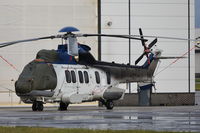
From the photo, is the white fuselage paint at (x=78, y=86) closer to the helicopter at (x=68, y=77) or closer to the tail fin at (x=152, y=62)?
the helicopter at (x=68, y=77)

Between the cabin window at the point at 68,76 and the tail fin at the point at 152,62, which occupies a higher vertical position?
the tail fin at the point at 152,62

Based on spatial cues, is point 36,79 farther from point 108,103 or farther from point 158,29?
point 158,29

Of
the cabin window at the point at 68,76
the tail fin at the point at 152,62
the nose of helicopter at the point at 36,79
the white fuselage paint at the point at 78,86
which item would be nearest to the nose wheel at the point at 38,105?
the white fuselage paint at the point at 78,86

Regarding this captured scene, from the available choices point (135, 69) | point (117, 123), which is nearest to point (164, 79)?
point (135, 69)

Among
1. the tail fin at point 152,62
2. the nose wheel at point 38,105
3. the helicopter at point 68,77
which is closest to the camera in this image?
the helicopter at point 68,77

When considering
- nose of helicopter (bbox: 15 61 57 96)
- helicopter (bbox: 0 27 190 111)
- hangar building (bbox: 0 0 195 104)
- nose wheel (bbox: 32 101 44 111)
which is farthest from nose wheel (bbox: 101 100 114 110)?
hangar building (bbox: 0 0 195 104)

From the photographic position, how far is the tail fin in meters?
37.1

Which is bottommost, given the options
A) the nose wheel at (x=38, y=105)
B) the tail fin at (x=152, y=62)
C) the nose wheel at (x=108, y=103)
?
the nose wheel at (x=108, y=103)

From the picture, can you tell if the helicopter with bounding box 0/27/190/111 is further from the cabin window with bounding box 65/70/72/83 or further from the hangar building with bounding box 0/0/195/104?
the hangar building with bounding box 0/0/195/104

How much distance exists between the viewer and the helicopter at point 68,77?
29766mm

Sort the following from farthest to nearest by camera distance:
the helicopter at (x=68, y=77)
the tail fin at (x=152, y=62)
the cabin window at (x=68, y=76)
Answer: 1. the tail fin at (x=152, y=62)
2. the cabin window at (x=68, y=76)
3. the helicopter at (x=68, y=77)

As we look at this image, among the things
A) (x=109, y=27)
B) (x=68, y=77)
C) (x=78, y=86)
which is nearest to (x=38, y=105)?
(x=68, y=77)

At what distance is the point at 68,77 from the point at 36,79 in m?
2.11

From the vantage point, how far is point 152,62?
3769 centimetres
